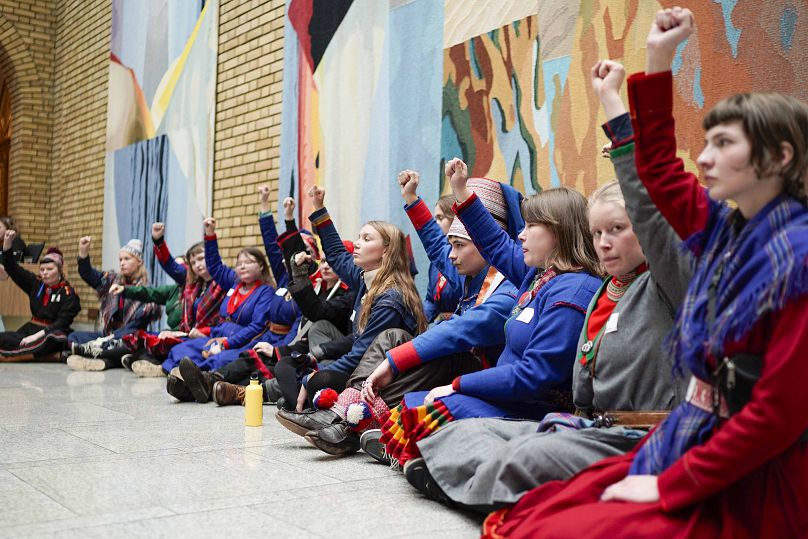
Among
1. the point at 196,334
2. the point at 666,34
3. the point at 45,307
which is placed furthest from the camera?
the point at 45,307

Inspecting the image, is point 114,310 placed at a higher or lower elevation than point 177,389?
higher

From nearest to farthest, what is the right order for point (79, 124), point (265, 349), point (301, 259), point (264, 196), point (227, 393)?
point (301, 259) → point (227, 393) → point (265, 349) → point (264, 196) → point (79, 124)

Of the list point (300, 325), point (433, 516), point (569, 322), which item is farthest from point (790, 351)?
point (300, 325)

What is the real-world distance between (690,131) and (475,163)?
1607 mm

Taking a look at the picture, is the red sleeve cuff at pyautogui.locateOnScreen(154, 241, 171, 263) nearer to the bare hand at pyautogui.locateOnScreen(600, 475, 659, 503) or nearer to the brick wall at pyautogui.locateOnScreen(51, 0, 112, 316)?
the brick wall at pyautogui.locateOnScreen(51, 0, 112, 316)

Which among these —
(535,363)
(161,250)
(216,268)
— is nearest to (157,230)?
(161,250)

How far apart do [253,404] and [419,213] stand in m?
1.37

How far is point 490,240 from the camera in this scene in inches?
133

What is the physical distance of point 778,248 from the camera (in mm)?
1599

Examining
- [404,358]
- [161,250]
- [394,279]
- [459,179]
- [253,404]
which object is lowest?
[253,404]

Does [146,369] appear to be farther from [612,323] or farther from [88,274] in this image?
[612,323]

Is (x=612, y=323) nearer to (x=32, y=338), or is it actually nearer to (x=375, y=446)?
(x=375, y=446)

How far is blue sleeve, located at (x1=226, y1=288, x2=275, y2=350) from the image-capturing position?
19.7 feet

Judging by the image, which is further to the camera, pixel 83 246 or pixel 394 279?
pixel 83 246
